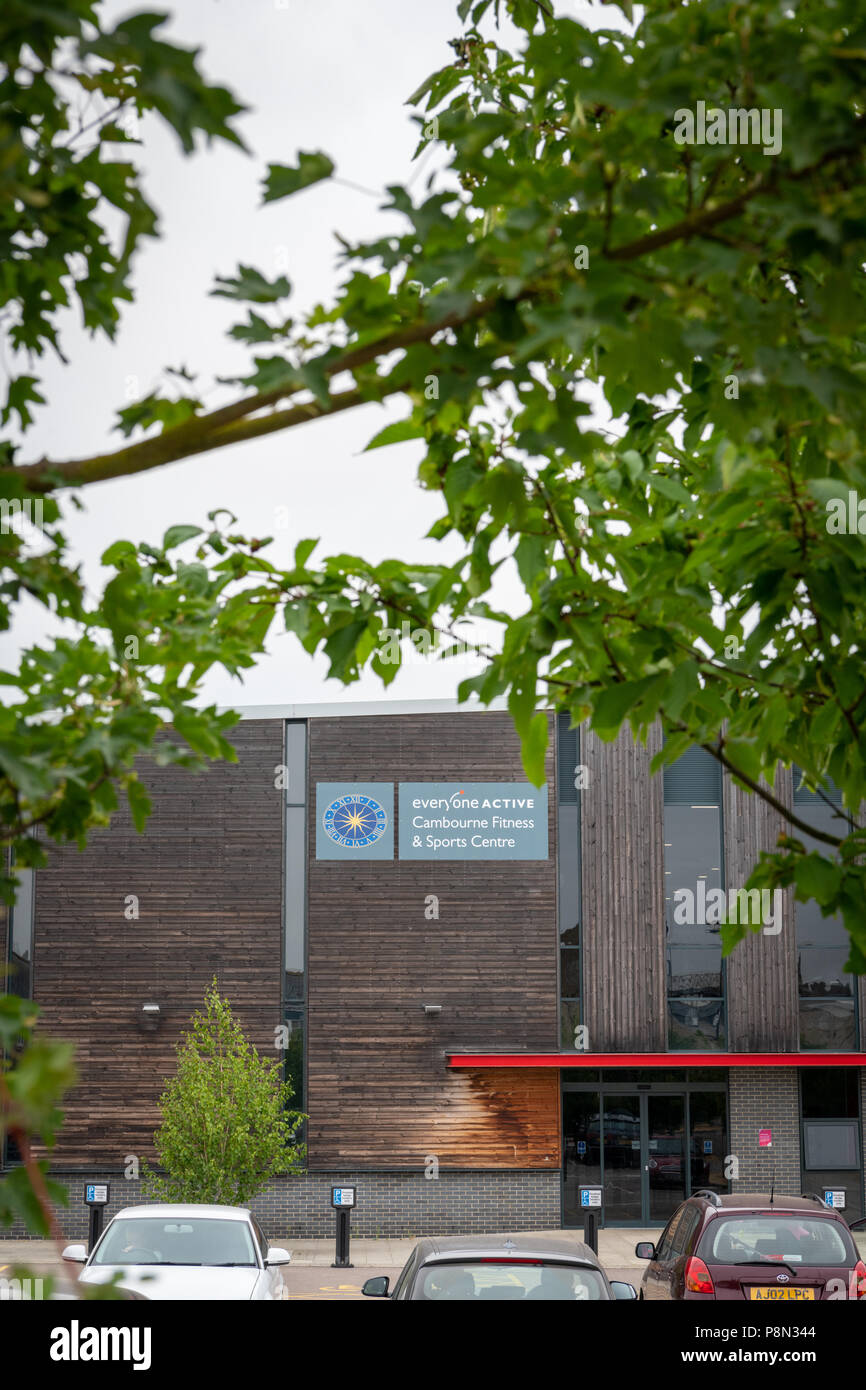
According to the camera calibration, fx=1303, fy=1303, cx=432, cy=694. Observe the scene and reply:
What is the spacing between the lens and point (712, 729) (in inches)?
126

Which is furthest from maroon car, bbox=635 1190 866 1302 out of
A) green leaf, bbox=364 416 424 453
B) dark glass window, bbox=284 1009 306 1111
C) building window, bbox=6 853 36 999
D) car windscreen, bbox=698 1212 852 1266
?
building window, bbox=6 853 36 999

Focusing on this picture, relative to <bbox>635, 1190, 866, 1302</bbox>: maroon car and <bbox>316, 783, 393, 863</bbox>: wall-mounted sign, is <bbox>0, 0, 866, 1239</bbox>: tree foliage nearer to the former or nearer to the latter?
<bbox>635, 1190, 866, 1302</bbox>: maroon car

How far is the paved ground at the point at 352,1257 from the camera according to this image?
17.0 meters

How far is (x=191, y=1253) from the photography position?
412 inches

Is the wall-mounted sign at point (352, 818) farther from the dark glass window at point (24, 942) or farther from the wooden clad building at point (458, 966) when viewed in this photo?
the dark glass window at point (24, 942)

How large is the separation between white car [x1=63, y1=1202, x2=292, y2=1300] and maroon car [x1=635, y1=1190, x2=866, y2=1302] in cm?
316

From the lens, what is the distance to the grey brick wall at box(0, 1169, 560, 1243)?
21734 mm

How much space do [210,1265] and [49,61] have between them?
9.98 metres

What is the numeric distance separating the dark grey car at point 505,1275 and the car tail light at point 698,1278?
9.64 ft

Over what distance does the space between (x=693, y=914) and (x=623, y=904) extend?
1.25m

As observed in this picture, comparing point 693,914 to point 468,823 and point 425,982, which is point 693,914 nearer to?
point 468,823

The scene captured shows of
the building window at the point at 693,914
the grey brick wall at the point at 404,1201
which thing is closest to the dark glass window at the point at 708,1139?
the building window at the point at 693,914

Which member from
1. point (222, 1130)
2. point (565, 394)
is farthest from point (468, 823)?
point (565, 394)

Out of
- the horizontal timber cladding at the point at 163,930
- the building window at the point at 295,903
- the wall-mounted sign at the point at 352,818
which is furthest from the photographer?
the wall-mounted sign at the point at 352,818
